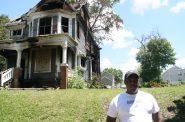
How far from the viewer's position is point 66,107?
1419 centimetres

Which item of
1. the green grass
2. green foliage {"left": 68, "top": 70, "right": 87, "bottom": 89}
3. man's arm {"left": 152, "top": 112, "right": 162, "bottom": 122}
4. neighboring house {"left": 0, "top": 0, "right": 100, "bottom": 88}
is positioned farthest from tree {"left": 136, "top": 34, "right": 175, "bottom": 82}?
man's arm {"left": 152, "top": 112, "right": 162, "bottom": 122}

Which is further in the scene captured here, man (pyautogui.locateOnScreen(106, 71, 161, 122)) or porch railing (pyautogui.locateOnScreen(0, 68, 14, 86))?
porch railing (pyautogui.locateOnScreen(0, 68, 14, 86))

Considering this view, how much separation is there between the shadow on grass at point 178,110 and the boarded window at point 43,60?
14657 millimetres

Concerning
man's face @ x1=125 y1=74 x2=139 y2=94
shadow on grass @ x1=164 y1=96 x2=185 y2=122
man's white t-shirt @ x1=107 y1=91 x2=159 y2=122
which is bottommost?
shadow on grass @ x1=164 y1=96 x2=185 y2=122

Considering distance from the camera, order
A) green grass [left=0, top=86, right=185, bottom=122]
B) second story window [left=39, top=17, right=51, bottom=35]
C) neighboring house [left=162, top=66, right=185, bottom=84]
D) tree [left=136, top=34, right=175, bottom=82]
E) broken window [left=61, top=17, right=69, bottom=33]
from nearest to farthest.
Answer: green grass [left=0, top=86, right=185, bottom=122]
broken window [left=61, top=17, right=69, bottom=33]
second story window [left=39, top=17, right=51, bottom=35]
tree [left=136, top=34, right=175, bottom=82]
neighboring house [left=162, top=66, right=185, bottom=84]

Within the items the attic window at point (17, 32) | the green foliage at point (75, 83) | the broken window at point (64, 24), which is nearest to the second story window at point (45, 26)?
the broken window at point (64, 24)

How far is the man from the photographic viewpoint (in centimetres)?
510

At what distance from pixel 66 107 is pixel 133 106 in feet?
30.5

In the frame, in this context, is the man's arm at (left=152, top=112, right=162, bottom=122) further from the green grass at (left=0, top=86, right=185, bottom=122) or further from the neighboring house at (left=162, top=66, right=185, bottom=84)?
the neighboring house at (left=162, top=66, right=185, bottom=84)

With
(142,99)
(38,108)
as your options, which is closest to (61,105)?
(38,108)

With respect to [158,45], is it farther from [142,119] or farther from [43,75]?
[142,119]

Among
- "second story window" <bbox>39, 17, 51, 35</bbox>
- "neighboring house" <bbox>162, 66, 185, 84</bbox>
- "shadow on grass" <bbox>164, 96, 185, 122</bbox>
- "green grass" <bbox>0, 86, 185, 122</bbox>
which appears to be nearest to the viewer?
"shadow on grass" <bbox>164, 96, 185, 122</bbox>

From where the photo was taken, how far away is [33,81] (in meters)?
26.8

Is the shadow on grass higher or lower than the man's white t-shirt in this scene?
lower
